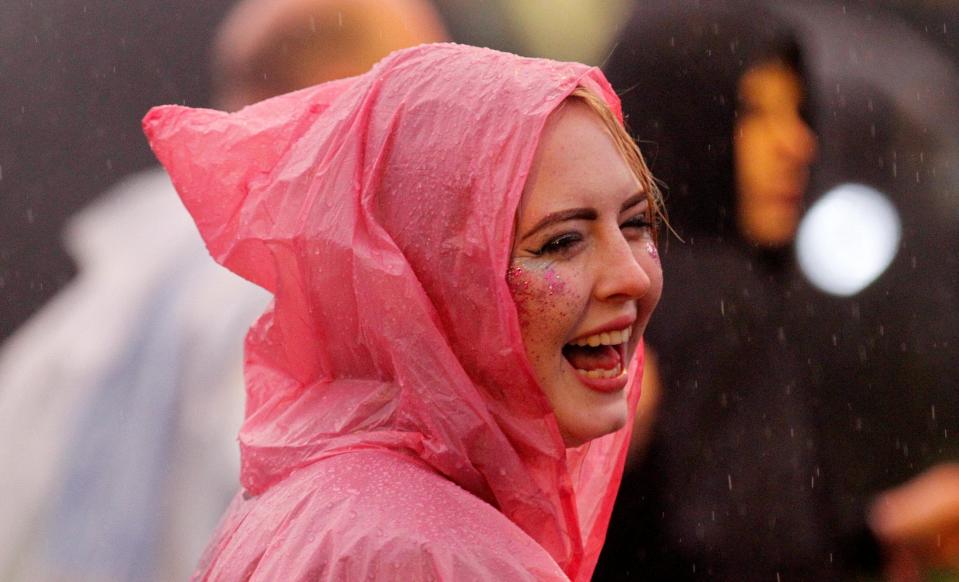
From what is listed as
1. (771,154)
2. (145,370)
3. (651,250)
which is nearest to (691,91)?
(771,154)

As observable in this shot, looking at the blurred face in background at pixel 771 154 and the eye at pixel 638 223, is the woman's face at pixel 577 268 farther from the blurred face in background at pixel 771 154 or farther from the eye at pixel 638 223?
the blurred face in background at pixel 771 154

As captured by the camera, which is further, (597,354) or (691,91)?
(691,91)

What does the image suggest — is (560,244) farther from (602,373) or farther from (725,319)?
(725,319)

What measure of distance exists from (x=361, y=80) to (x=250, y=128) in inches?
8.0

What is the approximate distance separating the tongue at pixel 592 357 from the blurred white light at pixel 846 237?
77.0 inches

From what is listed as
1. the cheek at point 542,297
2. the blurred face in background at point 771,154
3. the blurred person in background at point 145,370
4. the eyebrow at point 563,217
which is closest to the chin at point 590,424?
the cheek at point 542,297

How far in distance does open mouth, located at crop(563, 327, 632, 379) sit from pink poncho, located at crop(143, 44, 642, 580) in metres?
0.08

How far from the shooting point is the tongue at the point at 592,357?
159 cm

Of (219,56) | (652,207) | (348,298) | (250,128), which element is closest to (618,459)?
(652,207)

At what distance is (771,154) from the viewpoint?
134 inches

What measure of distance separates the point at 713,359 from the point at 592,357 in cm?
179

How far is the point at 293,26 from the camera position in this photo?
3141 millimetres

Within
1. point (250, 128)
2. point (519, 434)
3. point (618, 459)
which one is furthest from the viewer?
point (618, 459)

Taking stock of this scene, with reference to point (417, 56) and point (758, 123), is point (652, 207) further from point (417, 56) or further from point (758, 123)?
point (758, 123)
